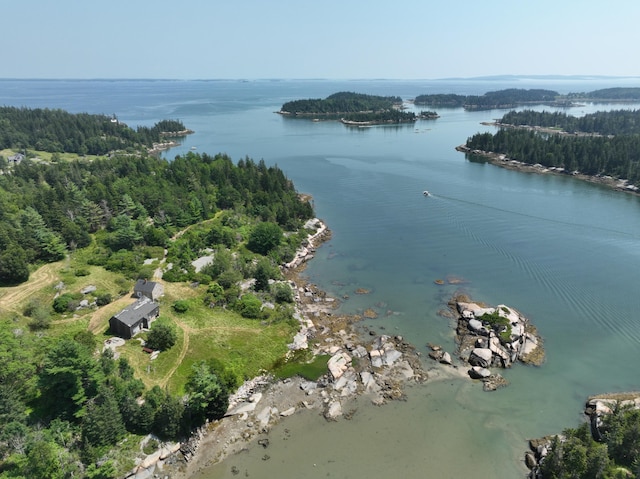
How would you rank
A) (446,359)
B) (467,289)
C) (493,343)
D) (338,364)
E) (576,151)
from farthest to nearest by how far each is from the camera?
(576,151)
(467,289)
(493,343)
(446,359)
(338,364)

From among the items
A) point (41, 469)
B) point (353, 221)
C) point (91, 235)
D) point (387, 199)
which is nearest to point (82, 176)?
point (91, 235)

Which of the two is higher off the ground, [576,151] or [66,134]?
[66,134]

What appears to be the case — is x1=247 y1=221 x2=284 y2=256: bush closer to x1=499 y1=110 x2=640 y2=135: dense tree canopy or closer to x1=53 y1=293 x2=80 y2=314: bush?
Result: x1=53 y1=293 x2=80 y2=314: bush

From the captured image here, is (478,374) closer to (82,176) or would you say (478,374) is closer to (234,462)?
(234,462)

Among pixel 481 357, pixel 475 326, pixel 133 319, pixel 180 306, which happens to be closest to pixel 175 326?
pixel 180 306

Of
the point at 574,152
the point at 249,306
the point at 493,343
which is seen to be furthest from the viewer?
the point at 574,152

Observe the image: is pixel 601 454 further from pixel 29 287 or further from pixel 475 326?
pixel 29 287

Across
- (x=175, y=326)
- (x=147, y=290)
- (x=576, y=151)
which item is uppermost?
(x=576, y=151)

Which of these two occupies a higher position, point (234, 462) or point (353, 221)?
point (353, 221)
